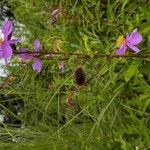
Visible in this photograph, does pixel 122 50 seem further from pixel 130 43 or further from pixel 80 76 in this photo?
pixel 80 76

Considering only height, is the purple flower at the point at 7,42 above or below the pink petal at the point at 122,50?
above

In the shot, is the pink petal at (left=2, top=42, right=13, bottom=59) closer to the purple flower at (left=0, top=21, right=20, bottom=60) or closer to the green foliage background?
the purple flower at (left=0, top=21, right=20, bottom=60)

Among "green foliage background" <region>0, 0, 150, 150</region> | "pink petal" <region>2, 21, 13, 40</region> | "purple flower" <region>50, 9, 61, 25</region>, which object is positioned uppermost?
"purple flower" <region>50, 9, 61, 25</region>

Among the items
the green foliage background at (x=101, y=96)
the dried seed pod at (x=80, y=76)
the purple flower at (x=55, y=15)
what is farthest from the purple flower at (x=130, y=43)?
the purple flower at (x=55, y=15)

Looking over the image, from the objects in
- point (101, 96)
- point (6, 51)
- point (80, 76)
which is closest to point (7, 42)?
point (6, 51)

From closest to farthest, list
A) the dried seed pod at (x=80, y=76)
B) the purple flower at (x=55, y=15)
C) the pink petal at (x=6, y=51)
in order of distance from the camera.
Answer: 1. the pink petal at (x=6, y=51)
2. the dried seed pod at (x=80, y=76)
3. the purple flower at (x=55, y=15)

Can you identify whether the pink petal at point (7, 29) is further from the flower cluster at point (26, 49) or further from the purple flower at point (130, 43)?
the purple flower at point (130, 43)

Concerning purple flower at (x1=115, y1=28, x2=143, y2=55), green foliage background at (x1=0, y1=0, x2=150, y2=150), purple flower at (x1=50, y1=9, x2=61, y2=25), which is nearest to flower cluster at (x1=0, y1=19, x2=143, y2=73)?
purple flower at (x1=115, y1=28, x2=143, y2=55)

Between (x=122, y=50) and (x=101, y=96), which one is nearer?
(x=122, y=50)
